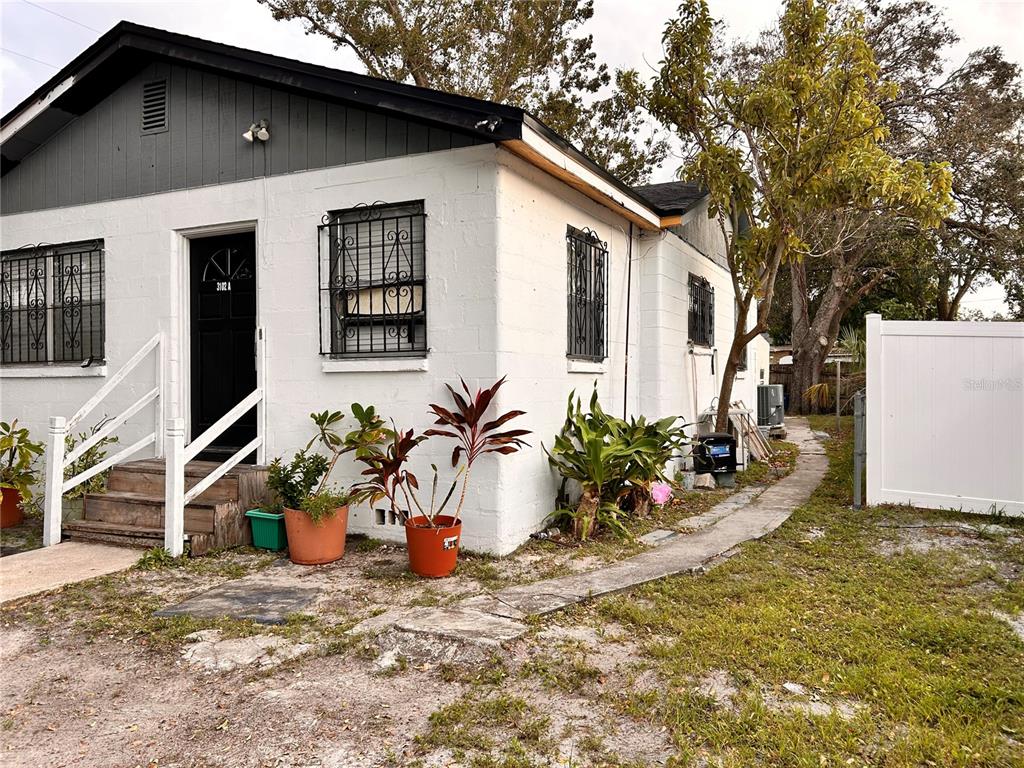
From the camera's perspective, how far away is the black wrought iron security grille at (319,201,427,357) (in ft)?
17.5

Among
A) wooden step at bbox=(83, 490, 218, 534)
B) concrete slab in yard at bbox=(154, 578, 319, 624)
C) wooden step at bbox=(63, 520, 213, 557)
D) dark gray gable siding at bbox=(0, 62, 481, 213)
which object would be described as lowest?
concrete slab in yard at bbox=(154, 578, 319, 624)

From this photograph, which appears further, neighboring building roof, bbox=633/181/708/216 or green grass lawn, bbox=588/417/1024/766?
neighboring building roof, bbox=633/181/708/216

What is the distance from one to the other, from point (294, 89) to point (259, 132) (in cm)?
47

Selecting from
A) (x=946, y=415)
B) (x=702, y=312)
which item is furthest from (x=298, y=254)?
(x=702, y=312)

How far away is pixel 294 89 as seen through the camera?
559 cm

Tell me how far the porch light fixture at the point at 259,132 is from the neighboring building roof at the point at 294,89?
0.35 metres

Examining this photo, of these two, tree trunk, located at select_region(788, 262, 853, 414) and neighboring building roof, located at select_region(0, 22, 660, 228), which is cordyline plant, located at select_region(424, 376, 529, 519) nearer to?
neighboring building roof, located at select_region(0, 22, 660, 228)

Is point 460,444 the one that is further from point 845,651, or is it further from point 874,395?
point 874,395

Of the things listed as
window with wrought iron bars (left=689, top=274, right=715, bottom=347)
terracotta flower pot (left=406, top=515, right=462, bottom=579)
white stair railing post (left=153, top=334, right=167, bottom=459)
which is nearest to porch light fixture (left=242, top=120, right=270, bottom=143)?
white stair railing post (left=153, top=334, right=167, bottom=459)

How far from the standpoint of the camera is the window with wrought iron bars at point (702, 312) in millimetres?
9016

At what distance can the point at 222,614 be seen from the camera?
3.81 meters

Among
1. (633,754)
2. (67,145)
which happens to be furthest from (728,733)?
(67,145)

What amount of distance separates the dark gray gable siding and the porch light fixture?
0.04 meters

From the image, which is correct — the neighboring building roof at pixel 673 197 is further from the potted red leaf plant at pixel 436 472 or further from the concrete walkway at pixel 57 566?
the concrete walkway at pixel 57 566
